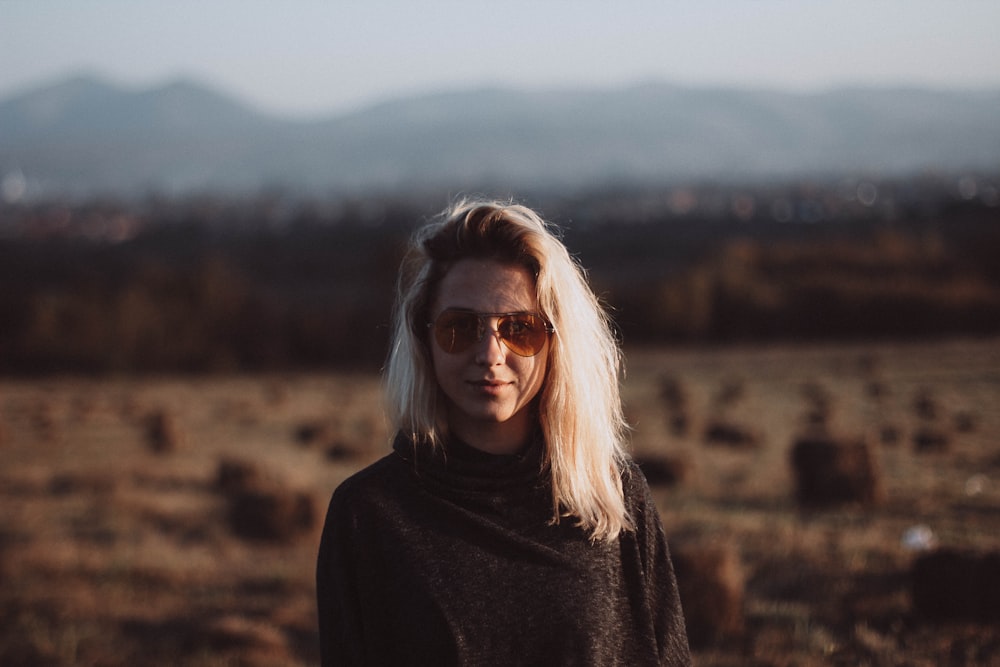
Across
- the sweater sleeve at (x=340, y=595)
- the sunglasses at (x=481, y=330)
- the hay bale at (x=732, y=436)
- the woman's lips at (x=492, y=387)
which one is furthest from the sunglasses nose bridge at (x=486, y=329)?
the hay bale at (x=732, y=436)

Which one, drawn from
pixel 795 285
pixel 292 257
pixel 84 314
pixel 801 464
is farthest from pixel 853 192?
pixel 801 464

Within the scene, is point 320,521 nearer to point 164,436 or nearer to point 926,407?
point 164,436

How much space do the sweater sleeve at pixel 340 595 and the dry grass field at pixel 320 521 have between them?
3.38 m

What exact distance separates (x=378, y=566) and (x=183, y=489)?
10780mm

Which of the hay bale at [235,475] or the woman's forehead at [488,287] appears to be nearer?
the woman's forehead at [488,287]

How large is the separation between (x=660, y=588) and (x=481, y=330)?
843 millimetres

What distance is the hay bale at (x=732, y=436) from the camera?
15.5 m

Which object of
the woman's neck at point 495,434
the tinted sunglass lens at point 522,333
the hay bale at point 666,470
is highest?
the tinted sunglass lens at point 522,333

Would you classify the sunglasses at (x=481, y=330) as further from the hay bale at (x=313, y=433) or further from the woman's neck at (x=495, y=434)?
the hay bale at (x=313, y=433)

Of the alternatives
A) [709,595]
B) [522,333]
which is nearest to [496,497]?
[522,333]

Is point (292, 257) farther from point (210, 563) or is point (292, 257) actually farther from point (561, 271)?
point (561, 271)

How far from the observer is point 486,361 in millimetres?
2381

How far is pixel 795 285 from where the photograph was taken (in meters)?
42.6

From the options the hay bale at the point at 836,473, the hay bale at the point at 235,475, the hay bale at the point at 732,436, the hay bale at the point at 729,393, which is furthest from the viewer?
the hay bale at the point at 729,393
